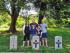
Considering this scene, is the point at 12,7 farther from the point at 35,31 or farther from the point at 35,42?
the point at 35,42

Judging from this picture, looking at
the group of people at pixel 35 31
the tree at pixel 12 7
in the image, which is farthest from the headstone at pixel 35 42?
the tree at pixel 12 7

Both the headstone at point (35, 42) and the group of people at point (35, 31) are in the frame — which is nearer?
the headstone at point (35, 42)

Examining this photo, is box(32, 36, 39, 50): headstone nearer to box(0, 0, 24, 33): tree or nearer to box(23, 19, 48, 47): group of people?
box(23, 19, 48, 47): group of people

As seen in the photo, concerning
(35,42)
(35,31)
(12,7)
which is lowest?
(35,42)

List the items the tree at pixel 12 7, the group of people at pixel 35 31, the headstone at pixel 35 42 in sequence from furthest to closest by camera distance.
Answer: the tree at pixel 12 7, the group of people at pixel 35 31, the headstone at pixel 35 42

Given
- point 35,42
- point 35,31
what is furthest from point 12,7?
point 35,42

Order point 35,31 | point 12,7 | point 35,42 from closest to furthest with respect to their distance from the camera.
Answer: point 35,42 < point 35,31 < point 12,7

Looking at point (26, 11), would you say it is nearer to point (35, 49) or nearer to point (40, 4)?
point (40, 4)

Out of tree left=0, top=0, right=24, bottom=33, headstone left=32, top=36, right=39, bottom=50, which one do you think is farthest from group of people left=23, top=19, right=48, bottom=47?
tree left=0, top=0, right=24, bottom=33

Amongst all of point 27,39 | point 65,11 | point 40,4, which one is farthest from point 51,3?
point 27,39

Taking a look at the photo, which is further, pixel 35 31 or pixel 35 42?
pixel 35 31

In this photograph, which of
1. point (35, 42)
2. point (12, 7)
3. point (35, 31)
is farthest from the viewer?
point (12, 7)

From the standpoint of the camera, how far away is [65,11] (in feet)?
84.8

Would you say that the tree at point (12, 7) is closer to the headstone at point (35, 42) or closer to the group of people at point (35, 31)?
the group of people at point (35, 31)
